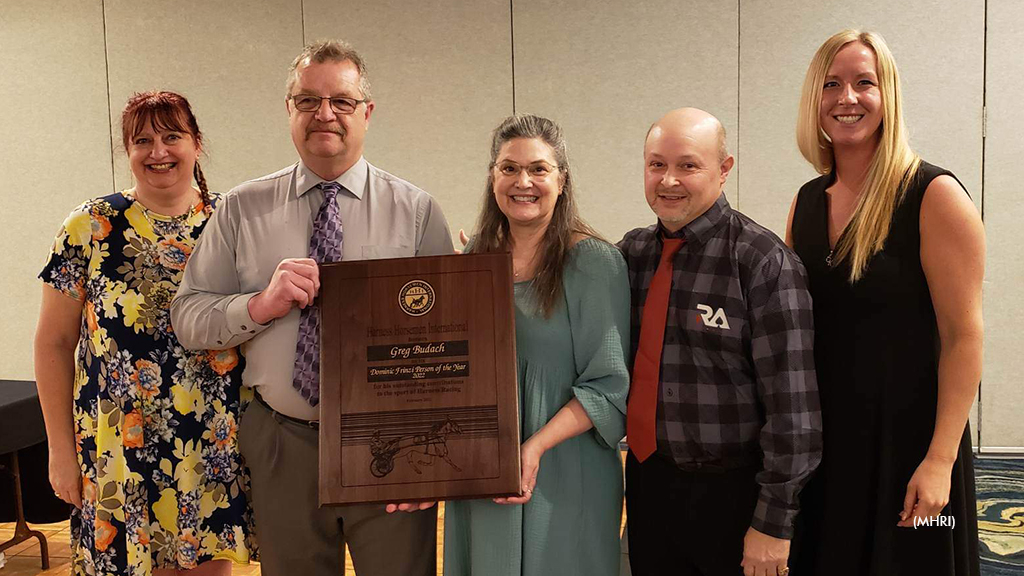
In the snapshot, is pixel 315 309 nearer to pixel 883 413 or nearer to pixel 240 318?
pixel 240 318

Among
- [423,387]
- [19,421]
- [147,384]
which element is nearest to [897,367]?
[423,387]

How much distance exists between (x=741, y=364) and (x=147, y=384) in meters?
1.41

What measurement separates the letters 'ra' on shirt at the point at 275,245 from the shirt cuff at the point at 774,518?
0.91 meters

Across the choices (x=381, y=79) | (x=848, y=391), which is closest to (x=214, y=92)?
(x=381, y=79)

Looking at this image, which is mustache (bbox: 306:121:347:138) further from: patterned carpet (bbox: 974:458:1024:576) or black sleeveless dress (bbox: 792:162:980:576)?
patterned carpet (bbox: 974:458:1024:576)

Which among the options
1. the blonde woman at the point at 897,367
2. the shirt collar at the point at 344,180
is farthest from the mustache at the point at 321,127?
the blonde woman at the point at 897,367

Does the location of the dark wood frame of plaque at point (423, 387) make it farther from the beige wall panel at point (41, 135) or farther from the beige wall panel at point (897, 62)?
the beige wall panel at point (41, 135)

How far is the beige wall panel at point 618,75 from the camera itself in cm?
457

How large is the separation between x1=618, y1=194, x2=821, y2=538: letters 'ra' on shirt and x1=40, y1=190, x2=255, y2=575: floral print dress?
1060mm

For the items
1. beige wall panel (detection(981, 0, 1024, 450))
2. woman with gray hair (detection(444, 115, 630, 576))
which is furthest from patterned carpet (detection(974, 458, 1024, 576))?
woman with gray hair (detection(444, 115, 630, 576))

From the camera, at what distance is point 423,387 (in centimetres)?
156

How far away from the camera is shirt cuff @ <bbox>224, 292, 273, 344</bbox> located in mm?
1708

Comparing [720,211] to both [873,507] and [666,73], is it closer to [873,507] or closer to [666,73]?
[873,507]

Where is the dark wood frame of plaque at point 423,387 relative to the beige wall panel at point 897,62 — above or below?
below
